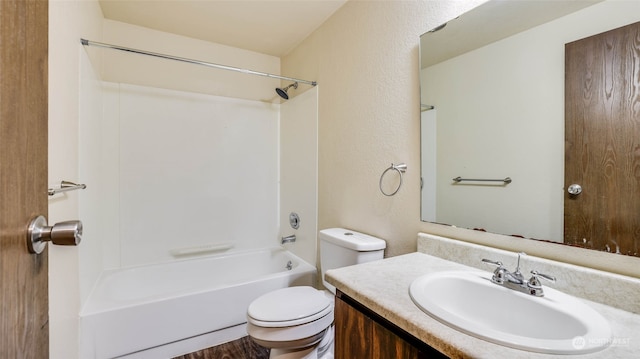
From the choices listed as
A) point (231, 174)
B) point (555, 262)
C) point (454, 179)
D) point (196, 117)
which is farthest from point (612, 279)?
point (196, 117)

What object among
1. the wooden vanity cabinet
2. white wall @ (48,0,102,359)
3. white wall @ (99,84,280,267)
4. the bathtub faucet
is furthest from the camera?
the bathtub faucet

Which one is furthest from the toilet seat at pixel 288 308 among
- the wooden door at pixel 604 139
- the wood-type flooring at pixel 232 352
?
the wooden door at pixel 604 139

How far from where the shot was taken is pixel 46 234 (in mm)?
542

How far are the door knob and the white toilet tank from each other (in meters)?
1.16

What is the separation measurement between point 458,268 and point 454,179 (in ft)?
1.27

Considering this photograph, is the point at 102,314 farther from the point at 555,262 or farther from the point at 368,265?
the point at 555,262

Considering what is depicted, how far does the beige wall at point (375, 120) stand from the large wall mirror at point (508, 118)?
6 cm

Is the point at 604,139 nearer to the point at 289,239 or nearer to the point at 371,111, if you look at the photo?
the point at 371,111

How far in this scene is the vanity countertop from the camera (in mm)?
573

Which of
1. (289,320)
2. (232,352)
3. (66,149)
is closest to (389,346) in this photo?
(289,320)

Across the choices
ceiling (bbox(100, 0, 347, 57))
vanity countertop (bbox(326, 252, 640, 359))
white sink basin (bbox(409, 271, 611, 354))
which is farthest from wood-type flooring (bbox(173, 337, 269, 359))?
ceiling (bbox(100, 0, 347, 57))

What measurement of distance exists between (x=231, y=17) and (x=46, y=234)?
2.03 meters

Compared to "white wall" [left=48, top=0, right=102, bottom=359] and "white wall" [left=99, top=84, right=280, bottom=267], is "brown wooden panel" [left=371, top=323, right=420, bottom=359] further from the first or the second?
"white wall" [left=99, top=84, right=280, bottom=267]

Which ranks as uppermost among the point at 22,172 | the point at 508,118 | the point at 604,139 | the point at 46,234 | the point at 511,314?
the point at 508,118
